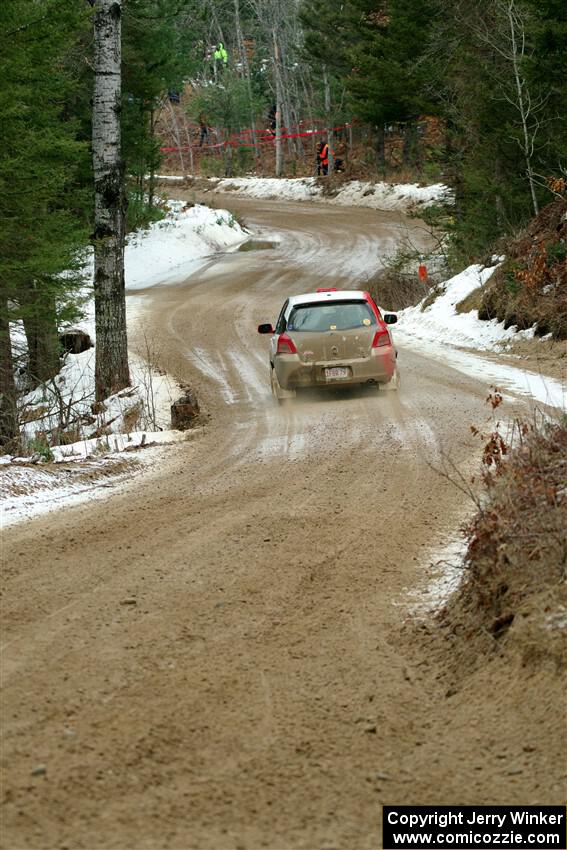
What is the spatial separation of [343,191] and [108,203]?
39.8 m

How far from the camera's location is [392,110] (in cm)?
4422

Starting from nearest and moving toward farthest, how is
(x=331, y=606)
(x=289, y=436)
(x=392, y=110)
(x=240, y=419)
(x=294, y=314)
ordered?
(x=331, y=606) → (x=289, y=436) → (x=240, y=419) → (x=294, y=314) → (x=392, y=110)

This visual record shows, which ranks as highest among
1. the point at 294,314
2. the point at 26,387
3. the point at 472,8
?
the point at 472,8

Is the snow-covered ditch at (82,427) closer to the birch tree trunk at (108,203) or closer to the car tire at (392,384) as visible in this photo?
the birch tree trunk at (108,203)

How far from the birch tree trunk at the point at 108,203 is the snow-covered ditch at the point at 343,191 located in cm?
2867

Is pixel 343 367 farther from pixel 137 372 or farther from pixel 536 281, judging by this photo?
pixel 536 281

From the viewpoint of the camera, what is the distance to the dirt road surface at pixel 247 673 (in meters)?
3.88

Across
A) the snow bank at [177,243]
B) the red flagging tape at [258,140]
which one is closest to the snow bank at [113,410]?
the snow bank at [177,243]

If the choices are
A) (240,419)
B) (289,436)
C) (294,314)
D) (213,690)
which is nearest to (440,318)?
(294,314)

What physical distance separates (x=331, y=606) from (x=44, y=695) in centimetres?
200

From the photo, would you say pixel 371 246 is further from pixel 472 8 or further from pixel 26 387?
pixel 26 387

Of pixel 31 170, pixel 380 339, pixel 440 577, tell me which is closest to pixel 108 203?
pixel 31 170

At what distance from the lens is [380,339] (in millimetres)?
14945

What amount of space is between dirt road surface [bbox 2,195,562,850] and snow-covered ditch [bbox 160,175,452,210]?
117ft
